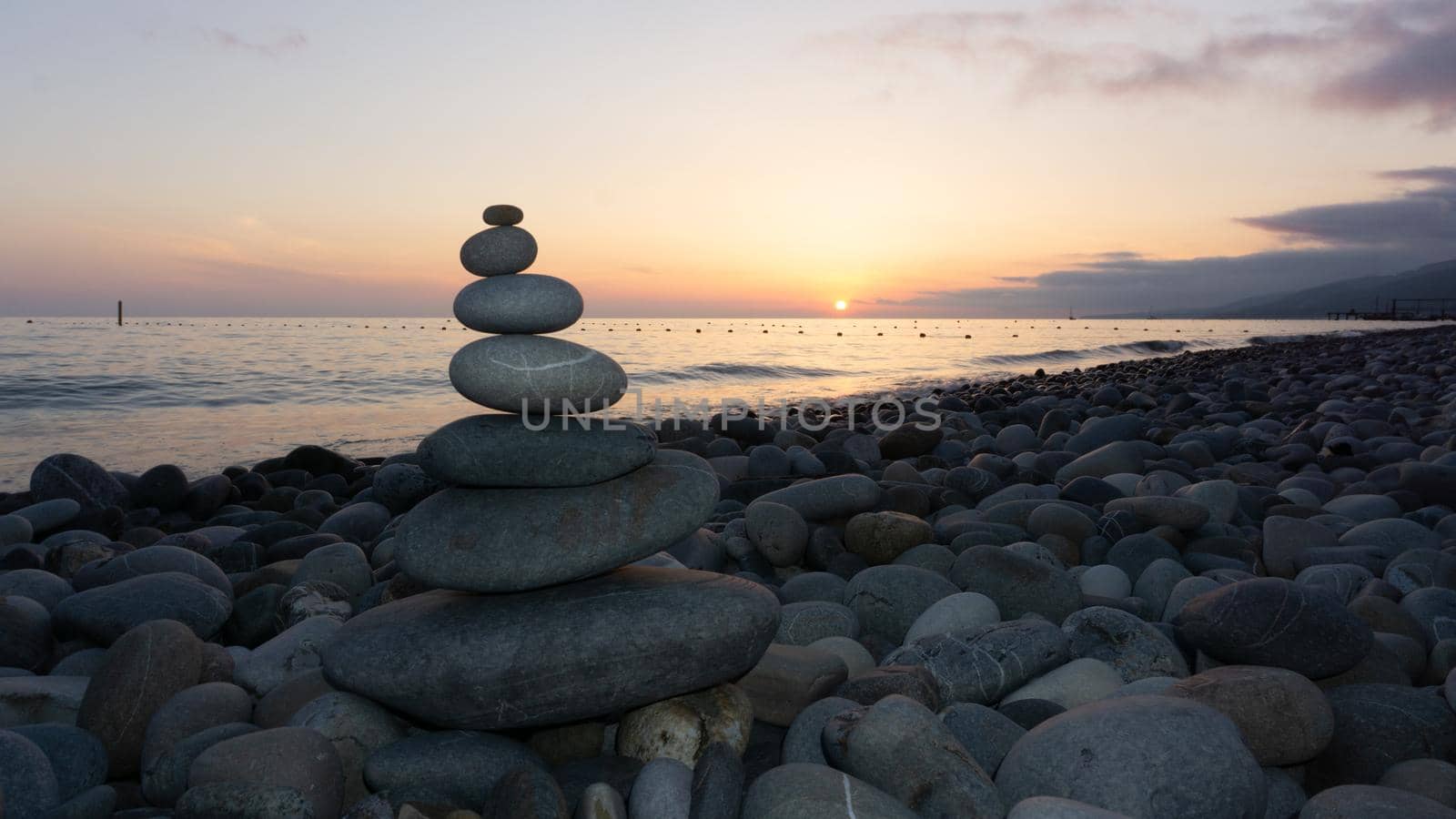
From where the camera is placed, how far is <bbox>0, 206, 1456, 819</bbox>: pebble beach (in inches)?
120

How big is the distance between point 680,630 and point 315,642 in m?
2.15

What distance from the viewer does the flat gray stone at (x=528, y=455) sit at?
4.05 metres

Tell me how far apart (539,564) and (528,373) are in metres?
0.90

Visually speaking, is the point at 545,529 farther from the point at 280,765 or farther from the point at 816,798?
the point at 816,798

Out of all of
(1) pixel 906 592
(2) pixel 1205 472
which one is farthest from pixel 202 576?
(2) pixel 1205 472

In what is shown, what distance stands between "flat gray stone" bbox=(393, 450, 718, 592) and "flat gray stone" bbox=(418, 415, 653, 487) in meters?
0.10

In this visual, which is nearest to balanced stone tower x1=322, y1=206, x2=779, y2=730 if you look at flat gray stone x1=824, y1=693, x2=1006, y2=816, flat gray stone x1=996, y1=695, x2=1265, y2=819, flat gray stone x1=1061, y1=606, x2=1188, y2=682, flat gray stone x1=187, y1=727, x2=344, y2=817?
flat gray stone x1=187, y1=727, x2=344, y2=817

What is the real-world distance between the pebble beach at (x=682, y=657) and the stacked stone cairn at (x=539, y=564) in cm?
2

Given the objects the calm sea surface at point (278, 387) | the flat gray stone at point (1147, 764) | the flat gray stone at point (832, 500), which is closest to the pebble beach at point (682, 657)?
the flat gray stone at point (1147, 764)

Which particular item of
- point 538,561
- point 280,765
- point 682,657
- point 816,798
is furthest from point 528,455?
point 816,798

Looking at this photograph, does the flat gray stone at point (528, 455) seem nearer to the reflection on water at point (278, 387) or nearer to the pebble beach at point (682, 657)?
the pebble beach at point (682, 657)

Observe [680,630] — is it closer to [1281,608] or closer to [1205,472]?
[1281,608]

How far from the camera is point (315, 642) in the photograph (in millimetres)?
4590

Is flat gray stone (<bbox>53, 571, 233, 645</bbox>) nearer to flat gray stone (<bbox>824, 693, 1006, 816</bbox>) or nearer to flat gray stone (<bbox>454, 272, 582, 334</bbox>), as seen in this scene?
flat gray stone (<bbox>454, 272, 582, 334</bbox>)
